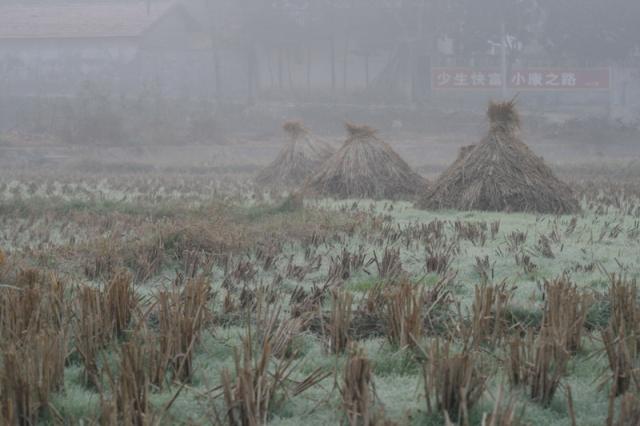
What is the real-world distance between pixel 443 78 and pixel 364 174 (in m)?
22.0

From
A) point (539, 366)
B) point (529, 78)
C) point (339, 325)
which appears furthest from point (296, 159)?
point (529, 78)

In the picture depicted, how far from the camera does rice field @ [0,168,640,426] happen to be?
3154 millimetres

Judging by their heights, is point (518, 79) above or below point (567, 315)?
above

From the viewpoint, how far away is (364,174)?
1405 cm

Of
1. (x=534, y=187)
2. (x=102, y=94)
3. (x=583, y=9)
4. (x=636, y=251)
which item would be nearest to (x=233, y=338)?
(x=636, y=251)

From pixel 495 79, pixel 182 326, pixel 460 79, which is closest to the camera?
pixel 182 326

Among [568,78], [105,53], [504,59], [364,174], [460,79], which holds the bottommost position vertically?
[364,174]

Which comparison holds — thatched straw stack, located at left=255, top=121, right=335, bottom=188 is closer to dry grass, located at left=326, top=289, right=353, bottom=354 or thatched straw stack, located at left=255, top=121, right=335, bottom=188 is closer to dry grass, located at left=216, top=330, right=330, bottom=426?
dry grass, located at left=326, top=289, right=353, bottom=354

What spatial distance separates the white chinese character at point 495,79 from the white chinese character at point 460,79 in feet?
3.25

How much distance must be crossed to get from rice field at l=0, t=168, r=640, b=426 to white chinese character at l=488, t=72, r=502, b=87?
2827 centimetres

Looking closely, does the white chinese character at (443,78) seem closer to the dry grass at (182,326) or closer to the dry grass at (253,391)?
the dry grass at (182,326)

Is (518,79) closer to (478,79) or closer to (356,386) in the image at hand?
(478,79)

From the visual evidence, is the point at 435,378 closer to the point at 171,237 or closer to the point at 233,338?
the point at 233,338

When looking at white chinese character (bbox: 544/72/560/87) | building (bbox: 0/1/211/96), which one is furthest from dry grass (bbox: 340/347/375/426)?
building (bbox: 0/1/211/96)
